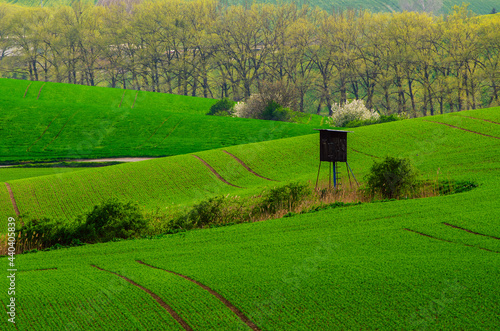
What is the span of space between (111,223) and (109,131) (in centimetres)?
4150

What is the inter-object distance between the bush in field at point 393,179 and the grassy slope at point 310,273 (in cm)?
284

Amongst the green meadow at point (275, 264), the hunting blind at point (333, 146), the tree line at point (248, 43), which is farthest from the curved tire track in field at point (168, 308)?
the tree line at point (248, 43)

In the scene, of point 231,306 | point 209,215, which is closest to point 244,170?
point 209,215

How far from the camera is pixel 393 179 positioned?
22.1 m

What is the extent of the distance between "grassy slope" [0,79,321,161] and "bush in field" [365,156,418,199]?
30.8 meters

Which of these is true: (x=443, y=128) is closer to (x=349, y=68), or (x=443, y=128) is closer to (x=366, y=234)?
(x=366, y=234)

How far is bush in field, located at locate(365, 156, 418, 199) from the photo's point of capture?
2212cm

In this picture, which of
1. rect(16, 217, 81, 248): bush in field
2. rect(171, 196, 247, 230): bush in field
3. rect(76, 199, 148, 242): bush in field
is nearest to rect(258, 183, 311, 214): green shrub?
rect(171, 196, 247, 230): bush in field

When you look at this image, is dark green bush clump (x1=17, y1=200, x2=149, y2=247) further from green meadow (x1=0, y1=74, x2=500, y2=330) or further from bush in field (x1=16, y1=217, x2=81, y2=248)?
green meadow (x1=0, y1=74, x2=500, y2=330)

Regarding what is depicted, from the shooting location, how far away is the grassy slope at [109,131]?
49656 millimetres

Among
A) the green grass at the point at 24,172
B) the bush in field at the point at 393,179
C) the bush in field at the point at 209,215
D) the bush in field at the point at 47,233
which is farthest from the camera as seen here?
the green grass at the point at 24,172

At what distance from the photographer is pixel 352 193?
74.3 ft

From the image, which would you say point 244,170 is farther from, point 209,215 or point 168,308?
point 168,308

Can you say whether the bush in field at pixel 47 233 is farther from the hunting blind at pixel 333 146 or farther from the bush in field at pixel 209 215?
the hunting blind at pixel 333 146
